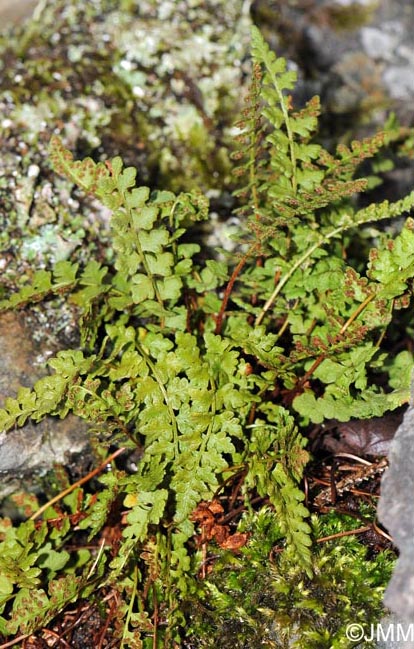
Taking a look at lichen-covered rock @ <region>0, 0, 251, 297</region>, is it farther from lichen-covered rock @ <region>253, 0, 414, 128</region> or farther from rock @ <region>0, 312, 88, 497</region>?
lichen-covered rock @ <region>253, 0, 414, 128</region>

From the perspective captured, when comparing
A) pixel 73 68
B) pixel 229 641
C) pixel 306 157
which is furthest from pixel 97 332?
pixel 73 68

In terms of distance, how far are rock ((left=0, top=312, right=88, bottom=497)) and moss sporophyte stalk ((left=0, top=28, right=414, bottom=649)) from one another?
22 centimetres

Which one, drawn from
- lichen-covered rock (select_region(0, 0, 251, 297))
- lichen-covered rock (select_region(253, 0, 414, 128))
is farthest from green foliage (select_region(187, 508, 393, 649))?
lichen-covered rock (select_region(253, 0, 414, 128))

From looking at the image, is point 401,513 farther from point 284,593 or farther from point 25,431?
point 25,431

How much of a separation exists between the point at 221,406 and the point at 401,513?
0.93m

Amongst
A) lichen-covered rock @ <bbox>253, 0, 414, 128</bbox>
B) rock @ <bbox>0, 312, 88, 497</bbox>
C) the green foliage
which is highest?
lichen-covered rock @ <bbox>253, 0, 414, 128</bbox>

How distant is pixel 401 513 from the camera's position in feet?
7.19

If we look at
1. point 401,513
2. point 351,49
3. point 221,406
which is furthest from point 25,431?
point 351,49

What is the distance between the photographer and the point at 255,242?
2.89 metres

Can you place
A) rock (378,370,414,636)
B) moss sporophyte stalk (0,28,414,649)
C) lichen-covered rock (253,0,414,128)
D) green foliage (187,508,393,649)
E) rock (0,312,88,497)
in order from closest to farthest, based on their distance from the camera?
rock (378,370,414,636)
green foliage (187,508,393,649)
moss sporophyte stalk (0,28,414,649)
rock (0,312,88,497)
lichen-covered rock (253,0,414,128)

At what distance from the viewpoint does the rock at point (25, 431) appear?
131 inches

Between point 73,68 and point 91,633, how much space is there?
3.27 m

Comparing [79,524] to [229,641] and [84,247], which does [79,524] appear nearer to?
[229,641]

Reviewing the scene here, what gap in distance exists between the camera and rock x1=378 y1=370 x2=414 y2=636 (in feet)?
6.76
